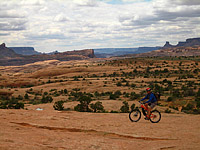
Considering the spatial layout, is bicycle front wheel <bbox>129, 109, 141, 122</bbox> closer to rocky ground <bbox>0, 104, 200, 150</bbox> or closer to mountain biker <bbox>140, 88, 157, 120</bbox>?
rocky ground <bbox>0, 104, 200, 150</bbox>

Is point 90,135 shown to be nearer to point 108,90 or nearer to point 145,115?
point 145,115

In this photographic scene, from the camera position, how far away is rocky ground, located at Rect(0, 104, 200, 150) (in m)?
9.07

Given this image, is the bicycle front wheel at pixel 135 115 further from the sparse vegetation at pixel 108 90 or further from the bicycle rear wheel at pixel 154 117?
the sparse vegetation at pixel 108 90

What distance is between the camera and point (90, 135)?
1134 centimetres

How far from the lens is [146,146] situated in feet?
30.4

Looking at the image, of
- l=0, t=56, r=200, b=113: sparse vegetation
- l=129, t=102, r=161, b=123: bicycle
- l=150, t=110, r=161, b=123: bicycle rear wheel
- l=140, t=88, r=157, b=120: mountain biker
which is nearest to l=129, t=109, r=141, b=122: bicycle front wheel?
l=129, t=102, r=161, b=123: bicycle

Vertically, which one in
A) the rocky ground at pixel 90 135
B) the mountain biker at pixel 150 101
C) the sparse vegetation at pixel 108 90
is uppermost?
the mountain biker at pixel 150 101

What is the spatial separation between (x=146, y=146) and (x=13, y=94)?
4023 centimetres

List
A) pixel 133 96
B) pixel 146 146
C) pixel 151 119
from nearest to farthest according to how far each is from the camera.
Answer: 1. pixel 146 146
2. pixel 151 119
3. pixel 133 96

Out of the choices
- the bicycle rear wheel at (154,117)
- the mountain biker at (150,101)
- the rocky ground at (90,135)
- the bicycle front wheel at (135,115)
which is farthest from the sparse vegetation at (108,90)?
the mountain biker at (150,101)

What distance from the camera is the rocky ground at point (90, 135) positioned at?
9070 millimetres

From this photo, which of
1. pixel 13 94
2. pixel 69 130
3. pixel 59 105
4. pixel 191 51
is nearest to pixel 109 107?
pixel 59 105

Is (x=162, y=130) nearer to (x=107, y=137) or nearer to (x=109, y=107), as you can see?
(x=107, y=137)

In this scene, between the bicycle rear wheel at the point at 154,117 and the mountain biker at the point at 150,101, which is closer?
the mountain biker at the point at 150,101
